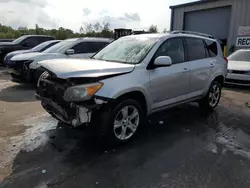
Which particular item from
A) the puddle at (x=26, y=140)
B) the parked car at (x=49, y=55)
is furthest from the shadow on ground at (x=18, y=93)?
the puddle at (x=26, y=140)

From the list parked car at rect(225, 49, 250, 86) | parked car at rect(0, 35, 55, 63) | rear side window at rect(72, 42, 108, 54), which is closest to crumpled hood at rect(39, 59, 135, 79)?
rear side window at rect(72, 42, 108, 54)

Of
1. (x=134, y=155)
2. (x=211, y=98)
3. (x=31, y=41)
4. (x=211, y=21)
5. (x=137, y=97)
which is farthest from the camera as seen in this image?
(x=211, y=21)

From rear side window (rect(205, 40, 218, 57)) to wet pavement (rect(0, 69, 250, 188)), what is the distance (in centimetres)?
146

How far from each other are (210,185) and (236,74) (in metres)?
6.77

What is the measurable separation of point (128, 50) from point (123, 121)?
1413 millimetres

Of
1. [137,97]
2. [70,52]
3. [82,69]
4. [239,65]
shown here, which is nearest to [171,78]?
[137,97]

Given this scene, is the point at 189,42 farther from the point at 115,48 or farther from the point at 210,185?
the point at 210,185

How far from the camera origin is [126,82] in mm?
3699

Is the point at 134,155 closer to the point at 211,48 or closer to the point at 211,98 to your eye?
the point at 211,98

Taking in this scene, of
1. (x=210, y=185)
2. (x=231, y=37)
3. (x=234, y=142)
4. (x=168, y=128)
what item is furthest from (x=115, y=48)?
(x=231, y=37)

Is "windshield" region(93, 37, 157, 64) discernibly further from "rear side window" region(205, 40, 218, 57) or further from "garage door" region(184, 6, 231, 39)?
"garage door" region(184, 6, 231, 39)

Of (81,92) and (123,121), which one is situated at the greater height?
(81,92)

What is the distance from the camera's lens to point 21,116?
530cm

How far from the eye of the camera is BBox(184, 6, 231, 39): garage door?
14.4 metres
